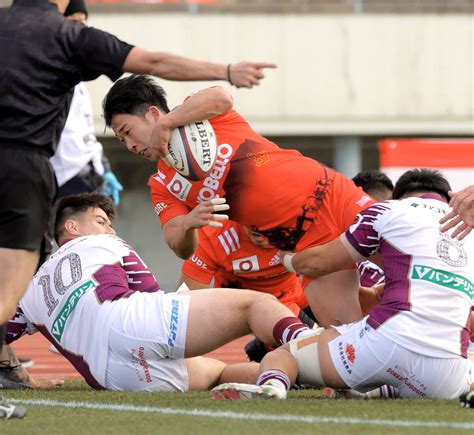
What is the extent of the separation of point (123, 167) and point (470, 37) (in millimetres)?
6194

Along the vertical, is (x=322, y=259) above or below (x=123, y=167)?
above

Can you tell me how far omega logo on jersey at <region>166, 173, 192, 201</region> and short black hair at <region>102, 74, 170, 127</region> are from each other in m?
0.38

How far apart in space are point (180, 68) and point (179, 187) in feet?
5.70

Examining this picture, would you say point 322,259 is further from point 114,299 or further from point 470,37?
point 470,37

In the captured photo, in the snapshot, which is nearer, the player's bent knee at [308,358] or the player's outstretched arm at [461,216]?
the player's outstretched arm at [461,216]

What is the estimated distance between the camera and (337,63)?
18938mm

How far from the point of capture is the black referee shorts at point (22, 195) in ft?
16.3

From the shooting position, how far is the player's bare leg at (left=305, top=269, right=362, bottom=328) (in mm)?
6305

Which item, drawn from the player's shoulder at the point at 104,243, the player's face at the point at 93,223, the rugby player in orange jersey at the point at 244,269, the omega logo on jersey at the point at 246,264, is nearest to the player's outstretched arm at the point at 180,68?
the player's shoulder at the point at 104,243

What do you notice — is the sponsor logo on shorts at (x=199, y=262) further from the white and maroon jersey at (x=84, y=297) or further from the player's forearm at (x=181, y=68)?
the player's forearm at (x=181, y=68)

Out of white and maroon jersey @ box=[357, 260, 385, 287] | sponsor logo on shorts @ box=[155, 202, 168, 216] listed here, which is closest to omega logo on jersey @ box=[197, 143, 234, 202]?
sponsor logo on shorts @ box=[155, 202, 168, 216]

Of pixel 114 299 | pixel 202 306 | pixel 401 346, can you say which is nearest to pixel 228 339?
pixel 202 306

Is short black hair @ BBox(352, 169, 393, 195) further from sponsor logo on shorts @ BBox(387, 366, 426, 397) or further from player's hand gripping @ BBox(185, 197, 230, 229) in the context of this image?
sponsor logo on shorts @ BBox(387, 366, 426, 397)

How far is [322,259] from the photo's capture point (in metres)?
5.97
